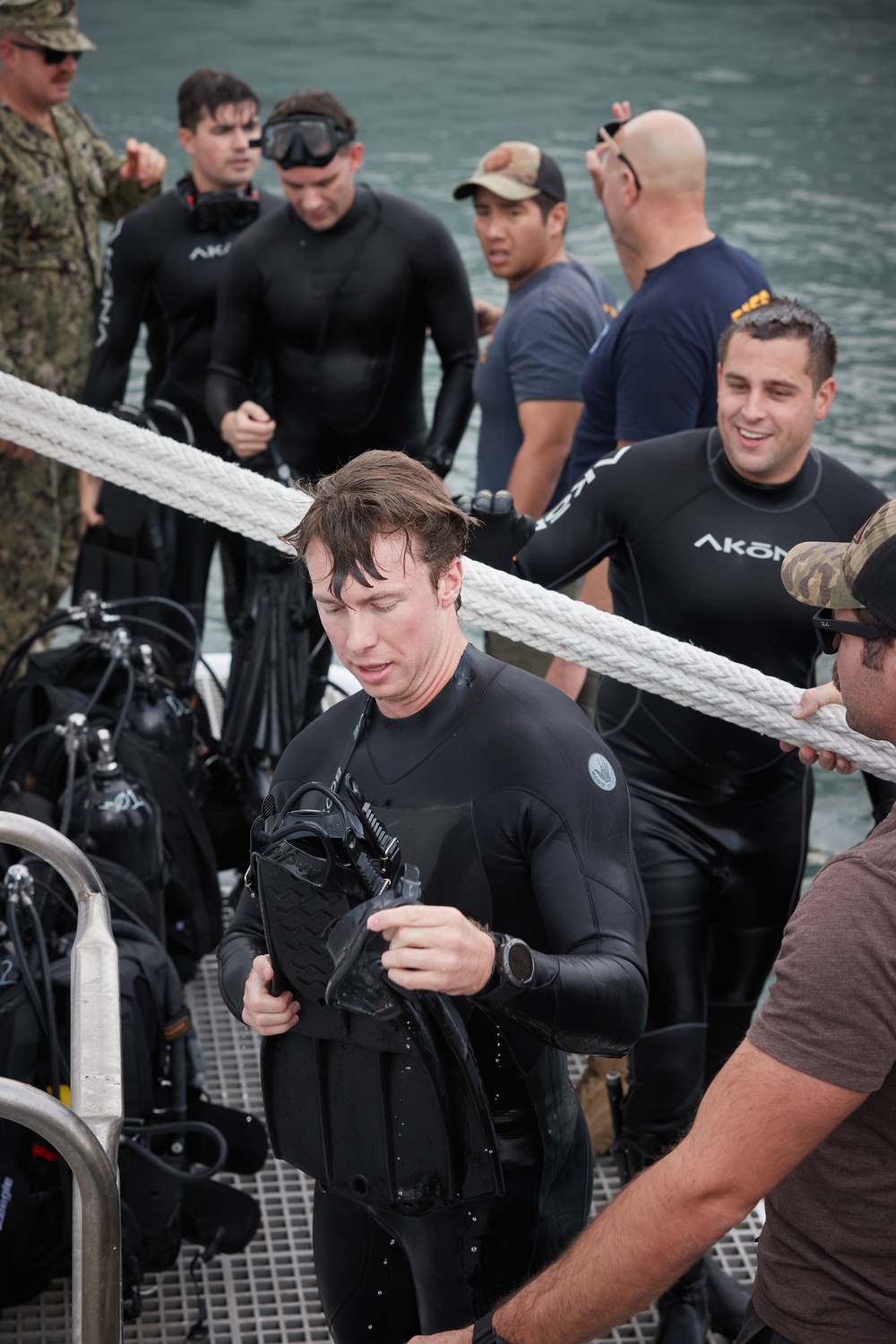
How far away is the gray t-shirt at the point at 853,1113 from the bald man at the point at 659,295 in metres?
1.66

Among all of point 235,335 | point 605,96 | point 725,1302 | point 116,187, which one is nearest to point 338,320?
point 235,335

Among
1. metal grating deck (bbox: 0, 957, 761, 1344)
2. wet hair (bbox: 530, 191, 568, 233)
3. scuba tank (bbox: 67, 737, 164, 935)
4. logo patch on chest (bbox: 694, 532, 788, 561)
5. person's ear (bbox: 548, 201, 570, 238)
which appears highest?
wet hair (bbox: 530, 191, 568, 233)

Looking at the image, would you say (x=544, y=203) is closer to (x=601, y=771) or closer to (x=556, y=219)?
(x=556, y=219)

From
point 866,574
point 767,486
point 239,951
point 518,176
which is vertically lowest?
point 239,951

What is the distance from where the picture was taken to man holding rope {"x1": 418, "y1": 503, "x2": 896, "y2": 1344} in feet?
3.58

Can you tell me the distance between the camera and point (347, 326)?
3.50 m

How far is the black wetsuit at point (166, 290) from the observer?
12.8ft

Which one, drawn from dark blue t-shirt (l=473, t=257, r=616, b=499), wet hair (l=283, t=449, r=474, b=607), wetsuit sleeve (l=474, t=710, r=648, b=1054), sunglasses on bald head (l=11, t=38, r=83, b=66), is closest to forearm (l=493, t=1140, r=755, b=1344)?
wetsuit sleeve (l=474, t=710, r=648, b=1054)

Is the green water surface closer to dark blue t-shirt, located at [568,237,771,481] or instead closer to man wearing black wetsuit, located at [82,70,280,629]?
man wearing black wetsuit, located at [82,70,280,629]

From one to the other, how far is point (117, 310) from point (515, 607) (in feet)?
7.56

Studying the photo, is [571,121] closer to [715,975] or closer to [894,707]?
[715,975]

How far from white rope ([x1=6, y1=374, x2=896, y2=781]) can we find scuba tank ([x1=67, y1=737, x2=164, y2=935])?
54 centimetres

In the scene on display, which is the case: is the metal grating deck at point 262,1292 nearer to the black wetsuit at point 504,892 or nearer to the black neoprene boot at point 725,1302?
the black neoprene boot at point 725,1302

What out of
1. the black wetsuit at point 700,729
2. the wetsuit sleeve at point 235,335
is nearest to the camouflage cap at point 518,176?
the wetsuit sleeve at point 235,335
